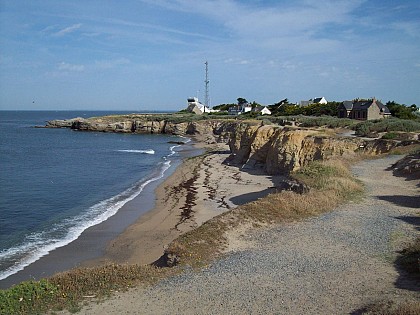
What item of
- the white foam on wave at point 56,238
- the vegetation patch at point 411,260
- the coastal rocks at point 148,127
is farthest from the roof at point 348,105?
the vegetation patch at point 411,260

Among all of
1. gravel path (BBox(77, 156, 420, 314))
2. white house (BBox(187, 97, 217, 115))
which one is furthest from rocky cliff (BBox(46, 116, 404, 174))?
white house (BBox(187, 97, 217, 115))

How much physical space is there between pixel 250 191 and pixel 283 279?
18.2 m

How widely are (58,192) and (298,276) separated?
23586 mm

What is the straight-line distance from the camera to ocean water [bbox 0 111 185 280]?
63.6ft

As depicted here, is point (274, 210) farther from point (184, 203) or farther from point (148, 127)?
point (148, 127)

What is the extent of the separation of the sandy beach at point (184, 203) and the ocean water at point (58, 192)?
2.52 m

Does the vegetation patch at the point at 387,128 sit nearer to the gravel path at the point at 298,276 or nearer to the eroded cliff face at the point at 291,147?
the eroded cliff face at the point at 291,147

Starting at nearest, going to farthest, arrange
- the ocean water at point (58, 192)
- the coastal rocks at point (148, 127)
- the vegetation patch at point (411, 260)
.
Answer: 1. the vegetation patch at point (411, 260)
2. the ocean water at point (58, 192)
3. the coastal rocks at point (148, 127)

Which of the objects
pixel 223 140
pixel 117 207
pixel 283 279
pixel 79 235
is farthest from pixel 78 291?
pixel 223 140

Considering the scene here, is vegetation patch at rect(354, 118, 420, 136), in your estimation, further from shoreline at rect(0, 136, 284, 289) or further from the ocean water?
the ocean water

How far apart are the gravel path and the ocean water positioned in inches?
349

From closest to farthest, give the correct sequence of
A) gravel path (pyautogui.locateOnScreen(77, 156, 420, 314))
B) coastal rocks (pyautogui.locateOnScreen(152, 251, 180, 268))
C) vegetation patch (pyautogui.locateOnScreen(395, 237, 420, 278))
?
gravel path (pyautogui.locateOnScreen(77, 156, 420, 314)), vegetation patch (pyautogui.locateOnScreen(395, 237, 420, 278)), coastal rocks (pyautogui.locateOnScreen(152, 251, 180, 268))

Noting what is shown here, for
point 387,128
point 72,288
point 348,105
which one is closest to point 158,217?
point 72,288

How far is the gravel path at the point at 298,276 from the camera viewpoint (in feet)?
30.7
